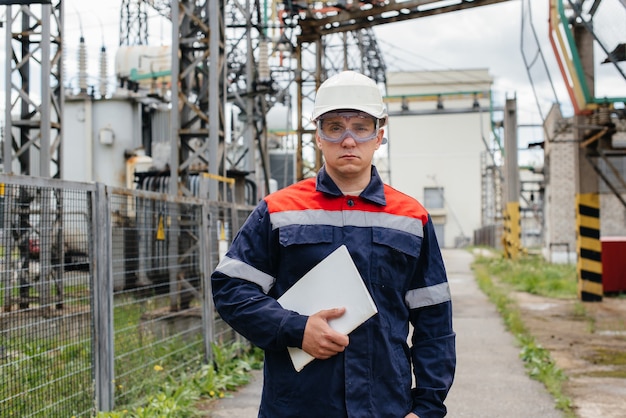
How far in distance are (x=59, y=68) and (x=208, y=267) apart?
7627 millimetres

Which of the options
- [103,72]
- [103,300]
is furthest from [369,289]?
[103,72]

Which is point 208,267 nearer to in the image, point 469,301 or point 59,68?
point 59,68

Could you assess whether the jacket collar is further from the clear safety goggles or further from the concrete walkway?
the concrete walkway

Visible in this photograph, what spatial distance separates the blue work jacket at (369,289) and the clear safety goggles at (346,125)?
153 mm

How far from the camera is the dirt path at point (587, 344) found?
859cm

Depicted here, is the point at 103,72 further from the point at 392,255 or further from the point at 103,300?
the point at 392,255

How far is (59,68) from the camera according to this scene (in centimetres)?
1583

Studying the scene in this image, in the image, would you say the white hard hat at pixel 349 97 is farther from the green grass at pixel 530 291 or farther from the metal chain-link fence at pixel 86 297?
the green grass at pixel 530 291

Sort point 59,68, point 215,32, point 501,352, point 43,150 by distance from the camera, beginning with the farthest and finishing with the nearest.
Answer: point 59,68, point 43,150, point 215,32, point 501,352

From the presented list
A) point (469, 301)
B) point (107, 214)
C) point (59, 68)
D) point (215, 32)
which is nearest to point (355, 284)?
point (107, 214)

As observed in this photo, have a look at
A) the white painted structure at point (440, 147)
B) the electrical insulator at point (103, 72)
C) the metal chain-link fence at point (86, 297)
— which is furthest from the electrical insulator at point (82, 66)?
the white painted structure at point (440, 147)

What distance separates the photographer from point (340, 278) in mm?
2982

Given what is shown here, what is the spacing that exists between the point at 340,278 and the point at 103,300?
154 inches

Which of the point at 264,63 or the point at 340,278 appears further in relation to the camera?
the point at 264,63
